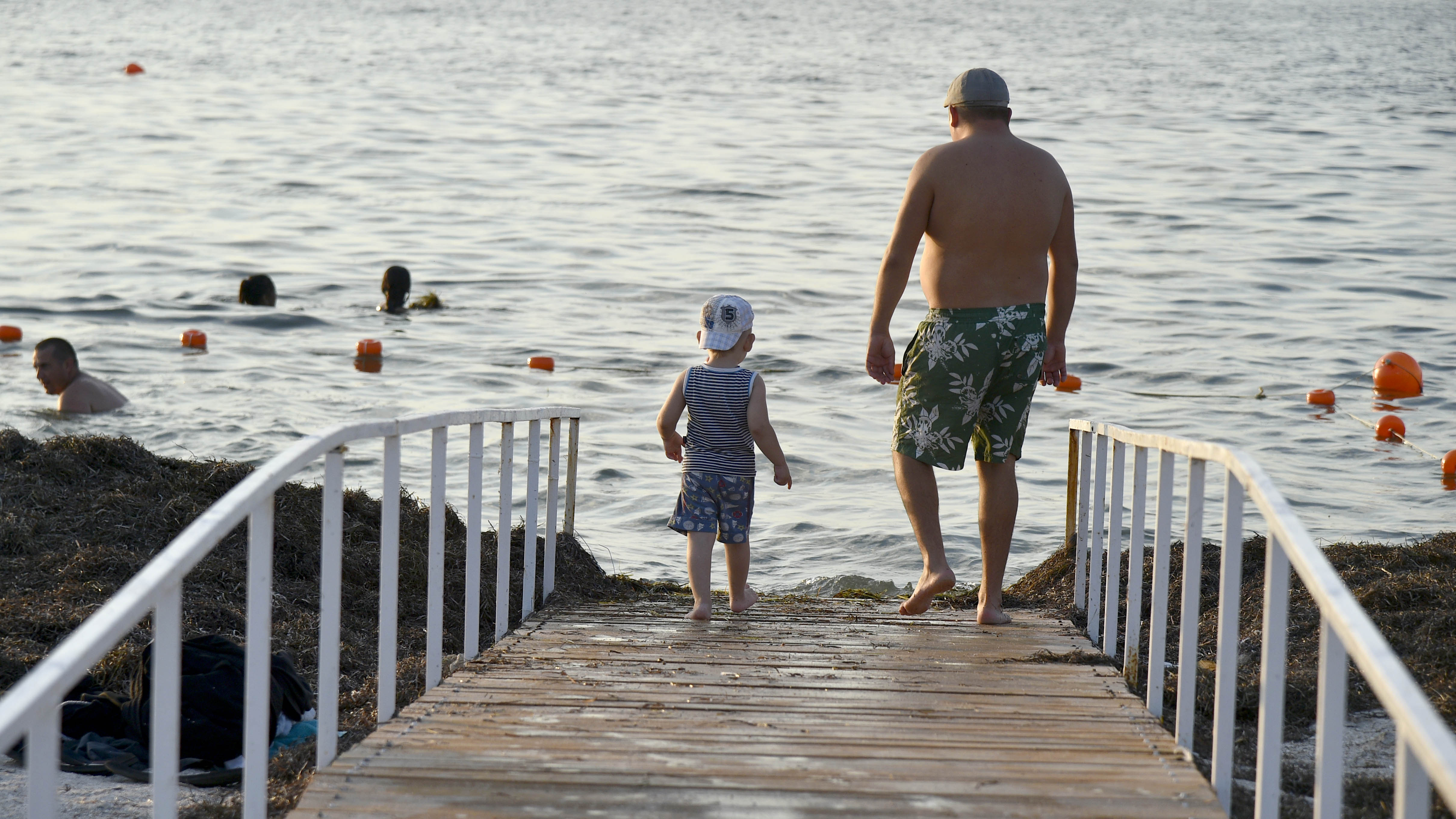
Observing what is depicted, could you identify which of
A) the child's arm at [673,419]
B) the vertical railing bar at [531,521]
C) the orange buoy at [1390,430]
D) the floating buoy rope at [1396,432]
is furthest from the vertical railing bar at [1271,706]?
the orange buoy at [1390,430]

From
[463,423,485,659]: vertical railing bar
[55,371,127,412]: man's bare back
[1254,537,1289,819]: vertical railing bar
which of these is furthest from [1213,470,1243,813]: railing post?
[55,371,127,412]: man's bare back

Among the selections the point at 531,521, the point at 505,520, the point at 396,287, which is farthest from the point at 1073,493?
the point at 396,287

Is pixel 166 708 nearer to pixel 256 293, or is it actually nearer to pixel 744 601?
pixel 744 601

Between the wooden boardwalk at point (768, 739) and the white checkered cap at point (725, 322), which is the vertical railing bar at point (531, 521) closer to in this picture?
the white checkered cap at point (725, 322)

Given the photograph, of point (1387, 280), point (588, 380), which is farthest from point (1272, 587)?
point (1387, 280)

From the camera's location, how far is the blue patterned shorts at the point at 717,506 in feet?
17.5

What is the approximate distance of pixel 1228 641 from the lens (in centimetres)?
291

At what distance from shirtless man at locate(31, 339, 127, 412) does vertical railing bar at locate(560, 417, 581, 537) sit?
28.2 feet

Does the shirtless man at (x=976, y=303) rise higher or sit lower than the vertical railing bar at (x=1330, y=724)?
higher

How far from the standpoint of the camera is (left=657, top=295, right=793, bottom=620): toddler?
5227 mm

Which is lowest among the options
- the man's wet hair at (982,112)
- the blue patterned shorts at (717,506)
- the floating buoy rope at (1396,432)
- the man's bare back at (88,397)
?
the floating buoy rope at (1396,432)

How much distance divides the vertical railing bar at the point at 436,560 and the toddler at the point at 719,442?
1.46 meters

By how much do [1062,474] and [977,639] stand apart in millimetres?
8262

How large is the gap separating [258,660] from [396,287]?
60.0 ft
